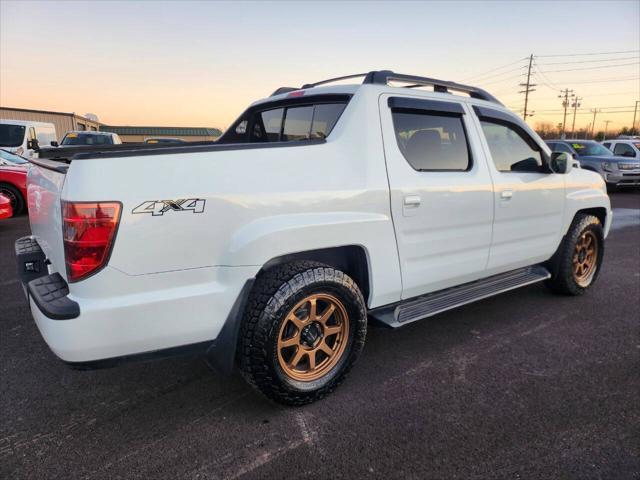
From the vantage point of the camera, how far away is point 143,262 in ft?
6.70

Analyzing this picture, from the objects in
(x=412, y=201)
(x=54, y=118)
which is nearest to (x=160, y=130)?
(x=54, y=118)

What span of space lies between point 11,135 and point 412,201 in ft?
48.8

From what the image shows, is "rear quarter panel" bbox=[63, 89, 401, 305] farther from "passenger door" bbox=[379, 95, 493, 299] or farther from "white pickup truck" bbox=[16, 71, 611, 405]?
"passenger door" bbox=[379, 95, 493, 299]

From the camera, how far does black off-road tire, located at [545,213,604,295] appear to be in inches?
168

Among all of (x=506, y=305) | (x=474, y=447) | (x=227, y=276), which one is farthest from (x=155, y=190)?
(x=506, y=305)

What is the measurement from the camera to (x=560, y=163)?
3.90 m

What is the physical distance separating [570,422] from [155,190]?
2472 millimetres

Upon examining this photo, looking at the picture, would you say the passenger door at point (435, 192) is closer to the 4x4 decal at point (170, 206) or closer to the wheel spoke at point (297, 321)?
the wheel spoke at point (297, 321)

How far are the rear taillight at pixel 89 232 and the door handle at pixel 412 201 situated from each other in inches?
64.4

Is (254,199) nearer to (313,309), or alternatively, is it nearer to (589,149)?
(313,309)

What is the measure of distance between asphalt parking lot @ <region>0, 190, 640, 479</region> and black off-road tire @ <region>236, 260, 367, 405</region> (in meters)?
0.14

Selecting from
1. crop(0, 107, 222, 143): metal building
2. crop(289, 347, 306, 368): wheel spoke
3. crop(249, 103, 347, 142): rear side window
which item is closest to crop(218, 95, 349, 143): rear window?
crop(249, 103, 347, 142): rear side window

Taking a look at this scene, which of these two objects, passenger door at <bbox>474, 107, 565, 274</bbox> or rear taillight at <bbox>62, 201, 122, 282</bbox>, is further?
passenger door at <bbox>474, 107, 565, 274</bbox>

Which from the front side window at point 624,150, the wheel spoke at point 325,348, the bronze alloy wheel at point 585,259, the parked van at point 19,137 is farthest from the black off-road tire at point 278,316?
the front side window at point 624,150
